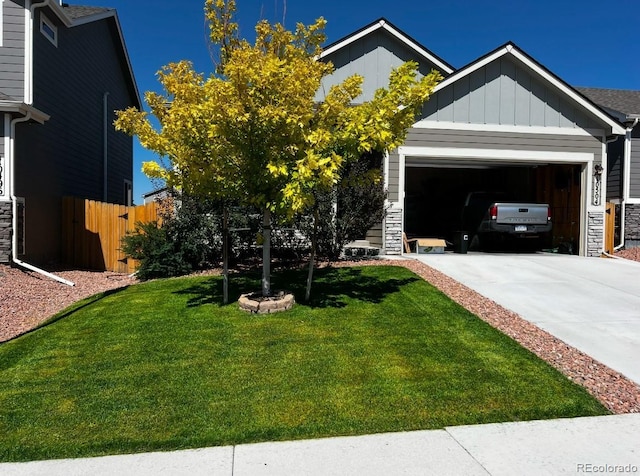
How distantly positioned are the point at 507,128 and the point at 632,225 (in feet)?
19.7

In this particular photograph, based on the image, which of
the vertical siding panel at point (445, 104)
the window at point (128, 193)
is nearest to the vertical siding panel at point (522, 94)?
the vertical siding panel at point (445, 104)

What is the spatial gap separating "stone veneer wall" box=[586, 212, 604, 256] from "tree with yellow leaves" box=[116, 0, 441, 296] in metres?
8.32

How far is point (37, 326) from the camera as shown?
675cm

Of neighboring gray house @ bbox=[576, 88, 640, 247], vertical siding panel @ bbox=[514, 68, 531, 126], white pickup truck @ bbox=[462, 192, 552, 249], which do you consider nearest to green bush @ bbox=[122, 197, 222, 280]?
white pickup truck @ bbox=[462, 192, 552, 249]

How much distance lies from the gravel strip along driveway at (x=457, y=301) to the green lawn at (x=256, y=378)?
0.21 meters

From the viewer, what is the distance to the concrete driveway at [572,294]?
5.54 m

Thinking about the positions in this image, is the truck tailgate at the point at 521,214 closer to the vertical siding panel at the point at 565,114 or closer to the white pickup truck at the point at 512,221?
the white pickup truck at the point at 512,221

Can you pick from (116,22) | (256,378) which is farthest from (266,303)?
(116,22)

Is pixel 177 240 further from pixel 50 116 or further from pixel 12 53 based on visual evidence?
pixel 12 53

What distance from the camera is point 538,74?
38.3ft

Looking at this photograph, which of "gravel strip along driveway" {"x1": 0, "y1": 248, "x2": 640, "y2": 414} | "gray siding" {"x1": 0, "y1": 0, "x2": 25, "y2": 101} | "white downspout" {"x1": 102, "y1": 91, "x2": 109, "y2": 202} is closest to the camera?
"gravel strip along driveway" {"x1": 0, "y1": 248, "x2": 640, "y2": 414}

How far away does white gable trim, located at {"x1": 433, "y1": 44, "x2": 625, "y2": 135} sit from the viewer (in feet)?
37.8

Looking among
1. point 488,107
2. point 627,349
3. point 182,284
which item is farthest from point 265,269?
point 488,107

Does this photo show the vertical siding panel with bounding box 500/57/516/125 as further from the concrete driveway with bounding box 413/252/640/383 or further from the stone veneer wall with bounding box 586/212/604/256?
the concrete driveway with bounding box 413/252/640/383
